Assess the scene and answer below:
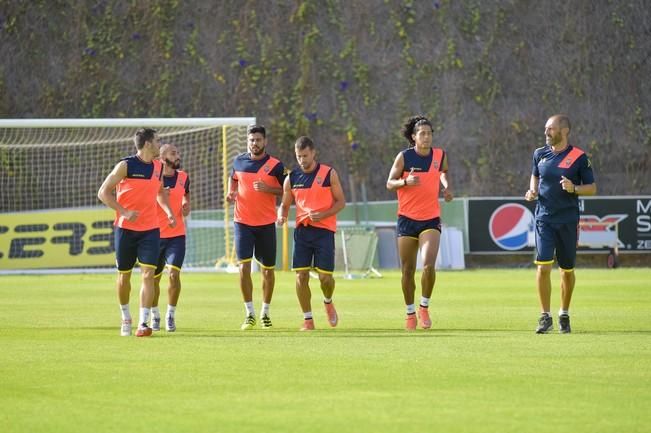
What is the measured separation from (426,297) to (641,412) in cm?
654

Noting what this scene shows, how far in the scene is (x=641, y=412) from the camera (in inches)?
299

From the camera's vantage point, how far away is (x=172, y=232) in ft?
47.8

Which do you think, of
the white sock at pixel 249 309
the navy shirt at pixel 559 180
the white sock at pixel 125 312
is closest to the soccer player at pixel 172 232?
the white sock at pixel 249 309

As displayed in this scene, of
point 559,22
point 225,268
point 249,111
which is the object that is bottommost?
point 225,268

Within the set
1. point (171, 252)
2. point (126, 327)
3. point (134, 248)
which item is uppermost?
point (134, 248)

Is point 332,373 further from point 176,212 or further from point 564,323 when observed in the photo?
point 176,212

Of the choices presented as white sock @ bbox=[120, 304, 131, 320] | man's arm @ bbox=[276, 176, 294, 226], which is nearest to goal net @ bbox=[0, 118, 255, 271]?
man's arm @ bbox=[276, 176, 294, 226]

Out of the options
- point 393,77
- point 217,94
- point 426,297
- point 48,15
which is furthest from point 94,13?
point 426,297

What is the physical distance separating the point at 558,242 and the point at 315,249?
2.70 metres

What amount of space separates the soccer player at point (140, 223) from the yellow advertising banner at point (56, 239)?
18.0 meters

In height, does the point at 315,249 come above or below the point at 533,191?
below

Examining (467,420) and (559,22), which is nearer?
(467,420)

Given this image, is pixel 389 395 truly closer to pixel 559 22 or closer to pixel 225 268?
pixel 225 268

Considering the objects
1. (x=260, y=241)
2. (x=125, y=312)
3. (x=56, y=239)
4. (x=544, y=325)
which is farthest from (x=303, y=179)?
(x=56, y=239)
